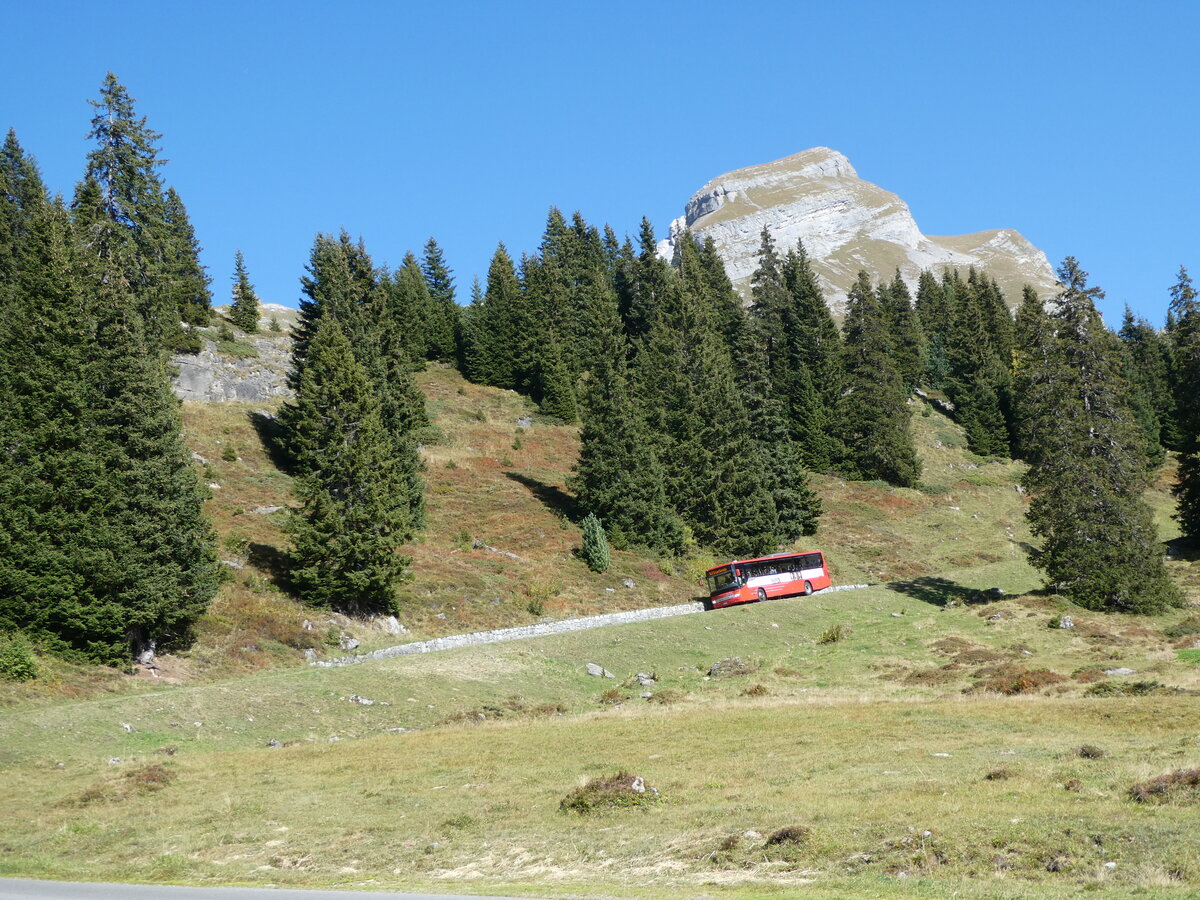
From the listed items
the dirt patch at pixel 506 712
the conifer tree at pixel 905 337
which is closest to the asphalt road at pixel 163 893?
the dirt patch at pixel 506 712

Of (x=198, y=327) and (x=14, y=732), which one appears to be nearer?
(x=14, y=732)

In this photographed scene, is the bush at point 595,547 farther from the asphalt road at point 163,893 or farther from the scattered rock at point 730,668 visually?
the asphalt road at point 163,893

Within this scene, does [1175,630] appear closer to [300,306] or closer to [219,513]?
[219,513]

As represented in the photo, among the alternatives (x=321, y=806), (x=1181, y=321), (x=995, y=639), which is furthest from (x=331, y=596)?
(x=1181, y=321)

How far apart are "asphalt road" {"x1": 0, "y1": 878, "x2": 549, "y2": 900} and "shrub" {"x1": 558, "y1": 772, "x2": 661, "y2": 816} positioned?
6517 mm

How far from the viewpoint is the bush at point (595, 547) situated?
57.4 metres

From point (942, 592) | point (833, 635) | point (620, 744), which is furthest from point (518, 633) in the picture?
point (942, 592)

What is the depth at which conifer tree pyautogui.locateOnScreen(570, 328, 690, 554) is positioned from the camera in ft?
205

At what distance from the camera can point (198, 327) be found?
8438cm

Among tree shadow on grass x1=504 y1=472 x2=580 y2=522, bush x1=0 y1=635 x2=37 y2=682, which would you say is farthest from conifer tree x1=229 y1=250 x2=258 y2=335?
bush x1=0 y1=635 x2=37 y2=682

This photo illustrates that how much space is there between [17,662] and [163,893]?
20.8 m

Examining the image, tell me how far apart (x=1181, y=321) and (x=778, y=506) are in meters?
33.7

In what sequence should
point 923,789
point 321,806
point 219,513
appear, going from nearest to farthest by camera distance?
point 923,789 → point 321,806 → point 219,513

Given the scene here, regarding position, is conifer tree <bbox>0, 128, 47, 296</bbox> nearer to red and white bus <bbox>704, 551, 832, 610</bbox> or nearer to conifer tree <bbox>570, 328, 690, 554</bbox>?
conifer tree <bbox>570, 328, 690, 554</bbox>
